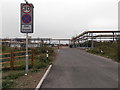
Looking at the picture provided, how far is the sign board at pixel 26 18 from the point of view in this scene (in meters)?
7.18

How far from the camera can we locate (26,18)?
7211mm

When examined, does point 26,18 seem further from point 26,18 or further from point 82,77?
point 82,77

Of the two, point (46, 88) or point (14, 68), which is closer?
point (46, 88)

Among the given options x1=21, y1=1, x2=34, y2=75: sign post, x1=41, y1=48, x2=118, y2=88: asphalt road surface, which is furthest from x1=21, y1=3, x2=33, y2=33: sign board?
x1=41, y1=48, x2=118, y2=88: asphalt road surface

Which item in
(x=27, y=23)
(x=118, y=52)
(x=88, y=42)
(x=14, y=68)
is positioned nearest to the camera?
(x=27, y=23)

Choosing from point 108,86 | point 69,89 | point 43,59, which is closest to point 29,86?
point 69,89

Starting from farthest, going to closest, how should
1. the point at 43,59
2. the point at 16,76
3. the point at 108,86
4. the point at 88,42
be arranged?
the point at 88,42
the point at 43,59
the point at 16,76
the point at 108,86

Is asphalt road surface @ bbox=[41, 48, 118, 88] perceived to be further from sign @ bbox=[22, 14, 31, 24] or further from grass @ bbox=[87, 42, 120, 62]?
grass @ bbox=[87, 42, 120, 62]

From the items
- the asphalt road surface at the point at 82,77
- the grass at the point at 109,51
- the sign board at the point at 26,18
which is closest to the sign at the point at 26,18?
the sign board at the point at 26,18

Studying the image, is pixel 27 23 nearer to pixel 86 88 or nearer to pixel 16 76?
pixel 16 76

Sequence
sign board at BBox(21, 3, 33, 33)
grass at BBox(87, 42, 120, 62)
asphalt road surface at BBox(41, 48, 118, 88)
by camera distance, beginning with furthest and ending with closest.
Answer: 1. grass at BBox(87, 42, 120, 62)
2. sign board at BBox(21, 3, 33, 33)
3. asphalt road surface at BBox(41, 48, 118, 88)

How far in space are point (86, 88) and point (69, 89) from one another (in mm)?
683

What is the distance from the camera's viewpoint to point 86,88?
192 inches

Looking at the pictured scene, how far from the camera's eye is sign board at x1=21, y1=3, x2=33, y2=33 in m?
7.18
